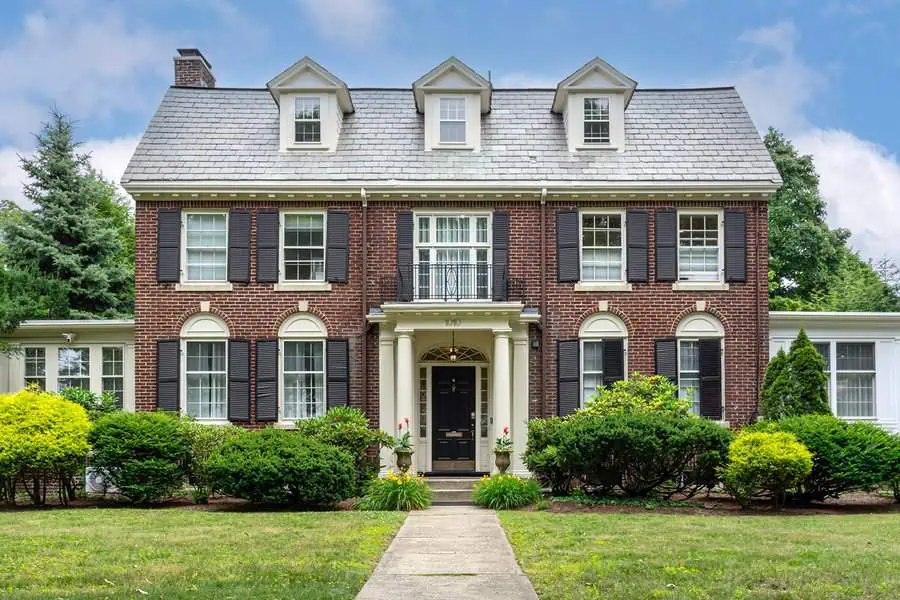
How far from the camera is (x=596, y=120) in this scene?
21781 millimetres

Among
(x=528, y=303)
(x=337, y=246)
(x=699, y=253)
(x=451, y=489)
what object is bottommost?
(x=451, y=489)

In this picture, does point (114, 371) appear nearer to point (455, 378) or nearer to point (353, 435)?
point (353, 435)

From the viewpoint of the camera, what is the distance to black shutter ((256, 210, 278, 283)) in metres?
20.5

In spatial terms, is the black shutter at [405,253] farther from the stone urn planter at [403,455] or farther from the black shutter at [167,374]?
the black shutter at [167,374]

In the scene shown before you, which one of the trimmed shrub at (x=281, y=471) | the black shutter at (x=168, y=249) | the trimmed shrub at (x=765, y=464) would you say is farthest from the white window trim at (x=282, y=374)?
the trimmed shrub at (x=765, y=464)

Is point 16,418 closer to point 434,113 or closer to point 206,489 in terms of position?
point 206,489

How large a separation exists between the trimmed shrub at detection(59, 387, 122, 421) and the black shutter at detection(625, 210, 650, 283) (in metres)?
11.3

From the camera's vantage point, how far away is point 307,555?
10.9 metres

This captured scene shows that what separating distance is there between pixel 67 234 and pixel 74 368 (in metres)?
11.0

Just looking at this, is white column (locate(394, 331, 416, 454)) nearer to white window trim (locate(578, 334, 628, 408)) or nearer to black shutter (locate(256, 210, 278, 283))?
black shutter (locate(256, 210, 278, 283))

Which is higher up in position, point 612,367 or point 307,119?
point 307,119

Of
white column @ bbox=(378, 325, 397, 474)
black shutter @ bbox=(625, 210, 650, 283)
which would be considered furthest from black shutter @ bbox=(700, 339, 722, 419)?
white column @ bbox=(378, 325, 397, 474)

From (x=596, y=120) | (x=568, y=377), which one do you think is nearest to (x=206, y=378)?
(x=568, y=377)

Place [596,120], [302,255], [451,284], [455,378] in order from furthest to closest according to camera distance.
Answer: [596,120], [455,378], [302,255], [451,284]
